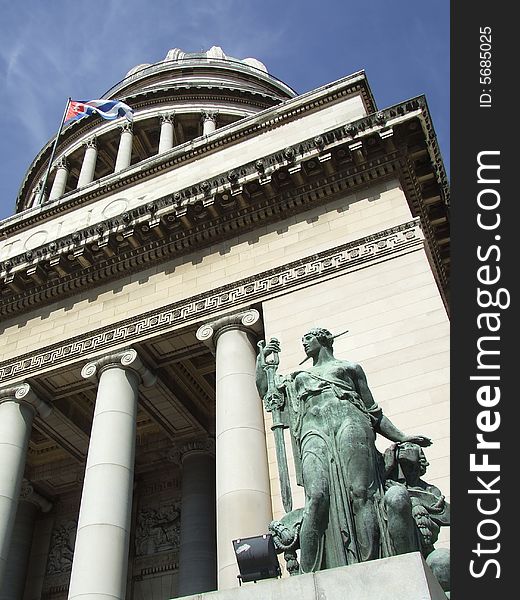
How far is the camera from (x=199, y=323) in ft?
50.8

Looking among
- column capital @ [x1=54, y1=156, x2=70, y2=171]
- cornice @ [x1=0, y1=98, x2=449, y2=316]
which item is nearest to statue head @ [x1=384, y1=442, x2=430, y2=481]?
cornice @ [x1=0, y1=98, x2=449, y2=316]

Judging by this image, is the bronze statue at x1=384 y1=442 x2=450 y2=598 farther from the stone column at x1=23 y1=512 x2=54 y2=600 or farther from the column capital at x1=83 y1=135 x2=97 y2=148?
the column capital at x1=83 y1=135 x2=97 y2=148

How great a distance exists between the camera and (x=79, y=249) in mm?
17703

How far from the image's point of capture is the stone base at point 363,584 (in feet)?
15.4

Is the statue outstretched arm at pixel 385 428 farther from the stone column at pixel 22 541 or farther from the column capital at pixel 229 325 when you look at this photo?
the stone column at pixel 22 541

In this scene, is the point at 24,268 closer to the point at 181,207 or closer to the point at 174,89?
the point at 181,207

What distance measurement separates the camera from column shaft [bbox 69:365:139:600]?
491 inches

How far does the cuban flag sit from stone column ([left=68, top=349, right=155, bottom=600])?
18.8 m

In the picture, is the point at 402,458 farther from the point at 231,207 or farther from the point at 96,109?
the point at 96,109

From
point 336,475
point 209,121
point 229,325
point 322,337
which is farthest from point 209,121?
point 336,475

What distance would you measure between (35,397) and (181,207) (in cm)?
625

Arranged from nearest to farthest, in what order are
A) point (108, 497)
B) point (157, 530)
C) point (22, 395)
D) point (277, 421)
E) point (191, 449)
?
point (277, 421) < point (108, 497) < point (22, 395) < point (157, 530) < point (191, 449)

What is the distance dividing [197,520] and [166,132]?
78.1ft

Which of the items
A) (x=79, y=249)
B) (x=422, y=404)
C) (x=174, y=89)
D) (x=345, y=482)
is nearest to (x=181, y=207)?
(x=79, y=249)
